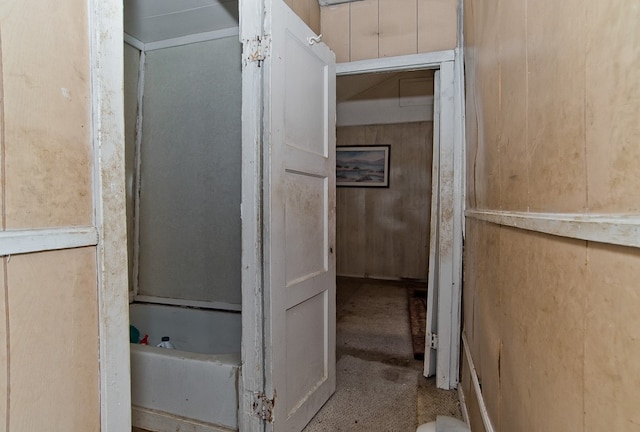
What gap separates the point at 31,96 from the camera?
64 centimetres

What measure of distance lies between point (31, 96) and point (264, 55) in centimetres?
106

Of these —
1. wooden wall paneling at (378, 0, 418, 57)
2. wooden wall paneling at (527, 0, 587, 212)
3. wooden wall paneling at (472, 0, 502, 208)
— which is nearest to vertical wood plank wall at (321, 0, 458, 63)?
wooden wall paneling at (378, 0, 418, 57)

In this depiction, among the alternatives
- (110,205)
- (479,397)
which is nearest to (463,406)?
(479,397)

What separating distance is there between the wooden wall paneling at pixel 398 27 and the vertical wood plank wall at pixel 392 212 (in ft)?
9.29

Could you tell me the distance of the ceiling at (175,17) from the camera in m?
2.26

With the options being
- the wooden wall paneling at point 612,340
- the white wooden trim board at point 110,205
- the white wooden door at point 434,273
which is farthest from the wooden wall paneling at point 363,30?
the wooden wall paneling at point 612,340

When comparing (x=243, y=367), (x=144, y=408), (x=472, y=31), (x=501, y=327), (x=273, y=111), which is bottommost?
(x=144, y=408)

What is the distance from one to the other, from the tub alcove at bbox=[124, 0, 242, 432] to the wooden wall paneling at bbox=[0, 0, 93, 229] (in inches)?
71.3

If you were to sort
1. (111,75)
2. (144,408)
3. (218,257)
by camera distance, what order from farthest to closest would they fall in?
(218,257)
(144,408)
(111,75)

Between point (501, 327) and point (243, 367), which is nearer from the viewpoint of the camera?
point (501, 327)

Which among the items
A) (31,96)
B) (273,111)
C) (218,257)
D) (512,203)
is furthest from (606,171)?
(218,257)

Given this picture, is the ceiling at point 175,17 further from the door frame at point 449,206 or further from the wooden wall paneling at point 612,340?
the wooden wall paneling at point 612,340

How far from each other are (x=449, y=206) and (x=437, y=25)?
115 centimetres

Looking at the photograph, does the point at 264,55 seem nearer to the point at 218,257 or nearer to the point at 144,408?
the point at 218,257
